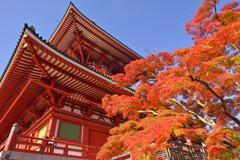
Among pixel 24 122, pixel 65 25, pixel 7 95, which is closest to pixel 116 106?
pixel 7 95

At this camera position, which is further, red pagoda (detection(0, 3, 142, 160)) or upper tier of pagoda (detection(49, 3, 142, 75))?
upper tier of pagoda (detection(49, 3, 142, 75))

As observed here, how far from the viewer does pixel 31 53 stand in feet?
21.6

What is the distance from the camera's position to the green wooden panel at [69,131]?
26.4 ft

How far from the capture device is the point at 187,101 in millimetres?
10320

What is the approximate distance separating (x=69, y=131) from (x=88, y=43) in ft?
29.6

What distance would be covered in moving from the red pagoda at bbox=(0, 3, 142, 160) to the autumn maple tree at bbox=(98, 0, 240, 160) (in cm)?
162

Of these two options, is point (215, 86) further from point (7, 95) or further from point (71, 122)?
point (7, 95)

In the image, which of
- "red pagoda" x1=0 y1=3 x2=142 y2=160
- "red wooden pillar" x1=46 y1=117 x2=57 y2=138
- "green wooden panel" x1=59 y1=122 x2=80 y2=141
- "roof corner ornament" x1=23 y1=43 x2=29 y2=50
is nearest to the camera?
"roof corner ornament" x1=23 y1=43 x2=29 y2=50

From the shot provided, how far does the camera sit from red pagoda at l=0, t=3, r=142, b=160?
6227 mm

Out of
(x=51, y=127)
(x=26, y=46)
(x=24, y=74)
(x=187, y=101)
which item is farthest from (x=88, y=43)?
(x=187, y=101)

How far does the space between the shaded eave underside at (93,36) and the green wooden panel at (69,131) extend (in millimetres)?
9043

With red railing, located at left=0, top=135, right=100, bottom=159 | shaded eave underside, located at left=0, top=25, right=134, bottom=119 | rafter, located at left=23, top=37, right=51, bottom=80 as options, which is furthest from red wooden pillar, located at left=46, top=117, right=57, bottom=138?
rafter, located at left=23, top=37, right=51, bottom=80

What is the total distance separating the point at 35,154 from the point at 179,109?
23.6 ft

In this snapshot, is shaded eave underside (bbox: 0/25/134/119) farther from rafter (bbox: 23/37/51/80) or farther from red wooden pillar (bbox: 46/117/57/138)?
red wooden pillar (bbox: 46/117/57/138)
